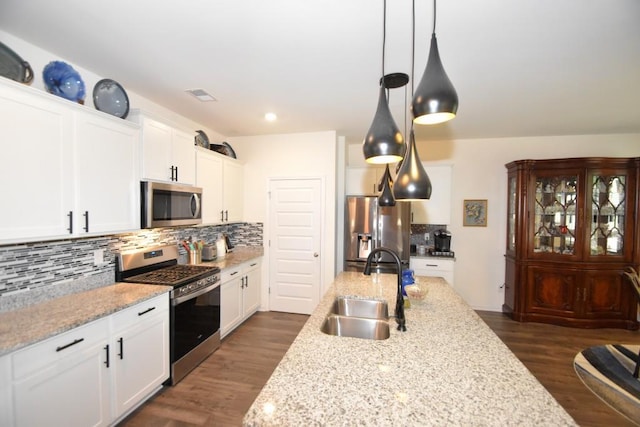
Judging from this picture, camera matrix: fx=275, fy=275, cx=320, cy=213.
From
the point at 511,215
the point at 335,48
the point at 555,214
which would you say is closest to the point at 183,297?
the point at 335,48

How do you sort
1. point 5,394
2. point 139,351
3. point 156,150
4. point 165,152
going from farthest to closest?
point 165,152 < point 156,150 < point 139,351 < point 5,394

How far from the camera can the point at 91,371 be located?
1.69 metres

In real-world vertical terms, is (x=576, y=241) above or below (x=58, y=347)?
above

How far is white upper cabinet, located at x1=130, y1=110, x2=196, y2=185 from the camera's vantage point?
94.1 inches

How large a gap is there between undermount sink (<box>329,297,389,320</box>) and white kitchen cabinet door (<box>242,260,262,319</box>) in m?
1.94

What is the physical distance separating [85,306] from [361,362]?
182 cm

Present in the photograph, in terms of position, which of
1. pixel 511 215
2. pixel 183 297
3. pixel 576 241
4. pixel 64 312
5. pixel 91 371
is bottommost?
pixel 91 371

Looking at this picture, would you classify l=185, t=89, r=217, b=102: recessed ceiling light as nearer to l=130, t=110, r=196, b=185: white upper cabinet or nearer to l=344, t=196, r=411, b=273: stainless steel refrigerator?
l=130, t=110, r=196, b=185: white upper cabinet

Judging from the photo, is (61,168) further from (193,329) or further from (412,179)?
(412,179)

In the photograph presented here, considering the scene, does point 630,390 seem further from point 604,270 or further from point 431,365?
point 431,365

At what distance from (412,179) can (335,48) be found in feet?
3.78

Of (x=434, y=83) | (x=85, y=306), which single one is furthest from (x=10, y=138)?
(x=434, y=83)

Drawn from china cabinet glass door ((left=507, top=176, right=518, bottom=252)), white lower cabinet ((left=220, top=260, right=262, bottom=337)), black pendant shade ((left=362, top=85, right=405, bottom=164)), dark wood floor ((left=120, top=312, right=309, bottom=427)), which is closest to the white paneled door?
white lower cabinet ((left=220, top=260, right=262, bottom=337))

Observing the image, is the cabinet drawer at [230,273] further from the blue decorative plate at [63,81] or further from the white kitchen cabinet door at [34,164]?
the blue decorative plate at [63,81]
